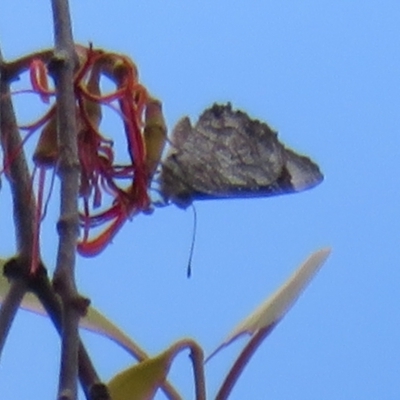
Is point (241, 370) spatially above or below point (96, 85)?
below

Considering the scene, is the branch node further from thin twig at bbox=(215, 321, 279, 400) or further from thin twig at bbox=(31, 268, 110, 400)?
thin twig at bbox=(215, 321, 279, 400)

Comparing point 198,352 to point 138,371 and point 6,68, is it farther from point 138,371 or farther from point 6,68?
point 6,68

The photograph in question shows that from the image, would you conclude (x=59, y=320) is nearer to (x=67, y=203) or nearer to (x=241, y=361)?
(x=67, y=203)

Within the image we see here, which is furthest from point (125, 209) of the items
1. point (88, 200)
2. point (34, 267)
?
point (34, 267)

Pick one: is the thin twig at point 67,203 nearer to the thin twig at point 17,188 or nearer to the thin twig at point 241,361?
the thin twig at point 17,188

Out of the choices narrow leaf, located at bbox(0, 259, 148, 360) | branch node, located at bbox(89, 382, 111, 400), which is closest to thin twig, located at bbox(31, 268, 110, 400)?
branch node, located at bbox(89, 382, 111, 400)

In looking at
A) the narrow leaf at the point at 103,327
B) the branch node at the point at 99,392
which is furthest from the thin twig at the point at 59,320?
the narrow leaf at the point at 103,327
